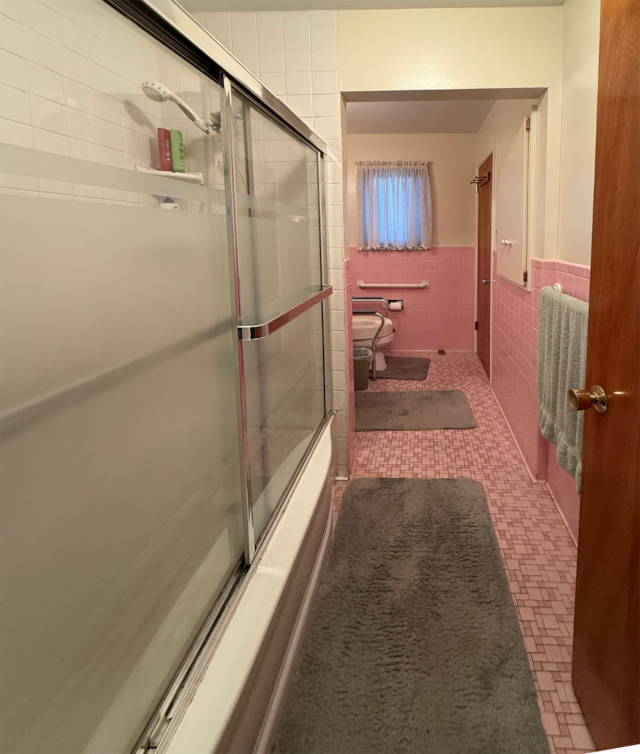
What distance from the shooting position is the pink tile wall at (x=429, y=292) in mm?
5824

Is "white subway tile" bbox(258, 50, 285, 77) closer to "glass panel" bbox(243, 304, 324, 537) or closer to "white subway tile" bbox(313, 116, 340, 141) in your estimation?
"white subway tile" bbox(313, 116, 340, 141)

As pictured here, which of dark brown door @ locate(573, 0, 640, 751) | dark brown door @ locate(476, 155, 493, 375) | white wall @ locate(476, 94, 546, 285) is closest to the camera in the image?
dark brown door @ locate(573, 0, 640, 751)

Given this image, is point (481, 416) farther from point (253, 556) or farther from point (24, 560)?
point (24, 560)

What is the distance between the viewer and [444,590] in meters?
2.00

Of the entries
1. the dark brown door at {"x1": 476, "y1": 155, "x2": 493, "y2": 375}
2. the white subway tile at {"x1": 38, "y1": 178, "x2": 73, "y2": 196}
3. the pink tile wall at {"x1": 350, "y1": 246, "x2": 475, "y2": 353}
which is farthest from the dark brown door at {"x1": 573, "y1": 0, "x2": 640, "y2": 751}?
the pink tile wall at {"x1": 350, "y1": 246, "x2": 475, "y2": 353}

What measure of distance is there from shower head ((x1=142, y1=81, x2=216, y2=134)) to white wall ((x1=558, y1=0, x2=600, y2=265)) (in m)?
1.47

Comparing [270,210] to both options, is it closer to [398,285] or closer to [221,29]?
[221,29]

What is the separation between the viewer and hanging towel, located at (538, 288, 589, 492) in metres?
1.98

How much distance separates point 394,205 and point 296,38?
A: 319 centimetres

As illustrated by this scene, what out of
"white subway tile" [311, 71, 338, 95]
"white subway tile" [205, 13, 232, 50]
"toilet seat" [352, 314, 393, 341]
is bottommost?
"toilet seat" [352, 314, 393, 341]

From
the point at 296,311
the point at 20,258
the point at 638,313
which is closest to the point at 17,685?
the point at 20,258

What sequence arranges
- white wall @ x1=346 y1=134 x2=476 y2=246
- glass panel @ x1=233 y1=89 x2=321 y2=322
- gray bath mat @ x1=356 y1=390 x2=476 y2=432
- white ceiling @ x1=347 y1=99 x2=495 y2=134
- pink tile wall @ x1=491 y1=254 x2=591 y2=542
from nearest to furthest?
1. glass panel @ x1=233 y1=89 x2=321 y2=322
2. pink tile wall @ x1=491 y1=254 x2=591 y2=542
3. gray bath mat @ x1=356 y1=390 x2=476 y2=432
4. white ceiling @ x1=347 y1=99 x2=495 y2=134
5. white wall @ x1=346 y1=134 x2=476 y2=246

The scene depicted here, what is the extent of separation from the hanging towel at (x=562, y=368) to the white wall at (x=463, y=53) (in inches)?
18.7

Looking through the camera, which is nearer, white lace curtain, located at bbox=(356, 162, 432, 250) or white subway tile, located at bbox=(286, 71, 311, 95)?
white subway tile, located at bbox=(286, 71, 311, 95)
